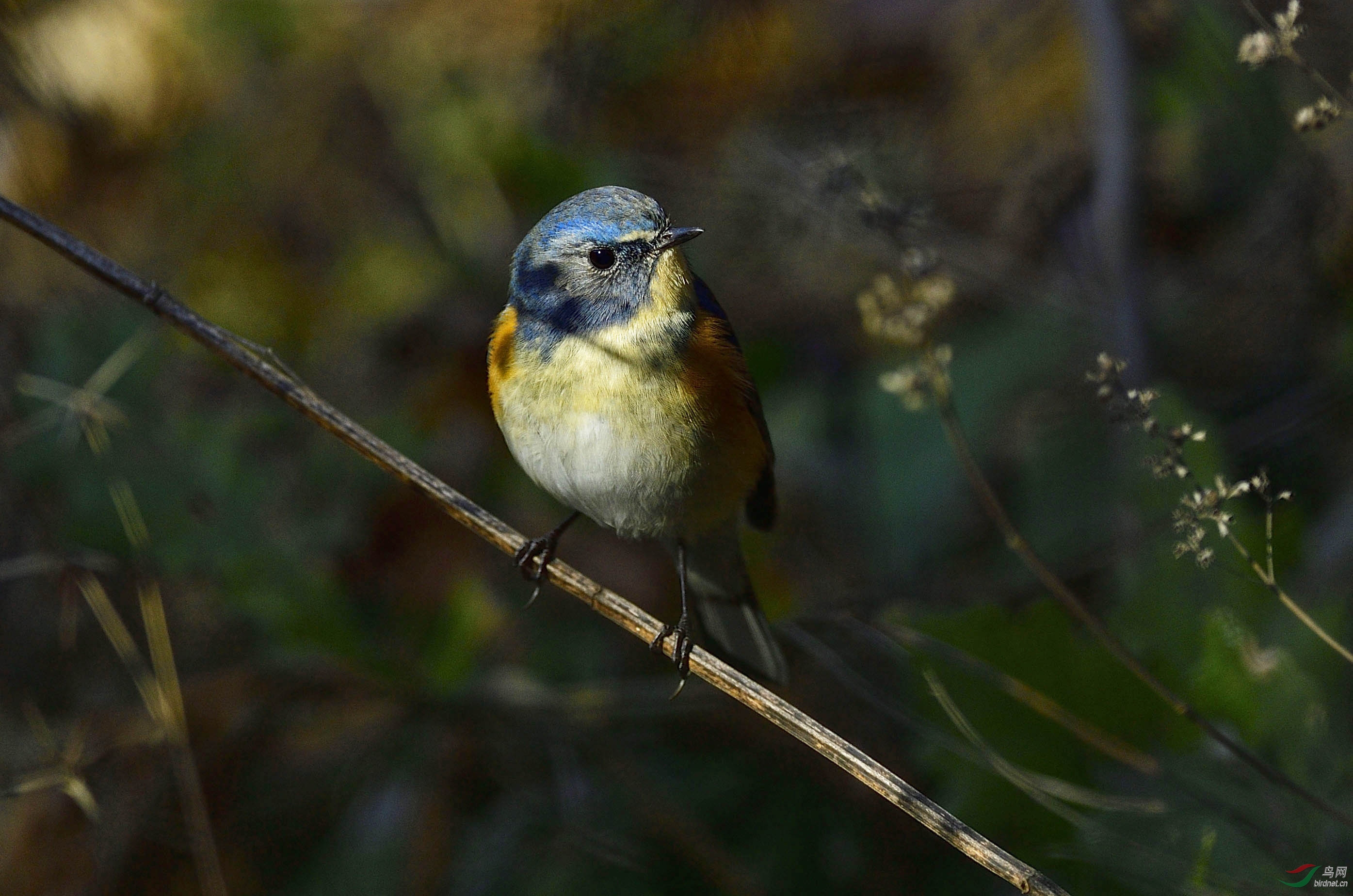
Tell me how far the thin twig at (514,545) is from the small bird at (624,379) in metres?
0.23

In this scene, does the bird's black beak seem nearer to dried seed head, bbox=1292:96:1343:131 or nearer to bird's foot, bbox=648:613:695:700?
Result: bird's foot, bbox=648:613:695:700

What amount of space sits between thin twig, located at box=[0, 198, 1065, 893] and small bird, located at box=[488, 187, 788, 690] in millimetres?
232

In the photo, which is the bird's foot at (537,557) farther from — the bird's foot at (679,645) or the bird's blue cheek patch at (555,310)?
the bird's blue cheek patch at (555,310)

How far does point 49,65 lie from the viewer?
3.77 m

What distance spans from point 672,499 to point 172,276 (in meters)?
3.29

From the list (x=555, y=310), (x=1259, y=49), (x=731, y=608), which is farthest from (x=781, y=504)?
(x=1259, y=49)

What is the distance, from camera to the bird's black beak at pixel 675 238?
9.00 ft

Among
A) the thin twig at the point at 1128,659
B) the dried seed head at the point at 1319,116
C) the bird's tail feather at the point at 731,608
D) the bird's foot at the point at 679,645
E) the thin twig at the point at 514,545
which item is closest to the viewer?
the dried seed head at the point at 1319,116

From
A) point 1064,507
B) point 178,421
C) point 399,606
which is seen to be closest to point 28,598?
point 178,421

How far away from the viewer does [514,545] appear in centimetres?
253

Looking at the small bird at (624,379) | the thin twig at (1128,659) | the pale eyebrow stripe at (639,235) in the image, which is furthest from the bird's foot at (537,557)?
the thin twig at (1128,659)

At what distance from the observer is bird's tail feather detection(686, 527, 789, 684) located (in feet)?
11.0

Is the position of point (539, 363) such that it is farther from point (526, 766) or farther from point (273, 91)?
point (273, 91)

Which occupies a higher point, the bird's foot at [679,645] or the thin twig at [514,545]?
the bird's foot at [679,645]
